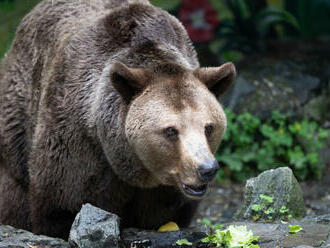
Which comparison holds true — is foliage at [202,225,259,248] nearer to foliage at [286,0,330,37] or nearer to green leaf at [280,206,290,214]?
green leaf at [280,206,290,214]

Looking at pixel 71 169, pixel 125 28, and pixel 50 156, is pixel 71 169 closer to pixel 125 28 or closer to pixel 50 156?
pixel 50 156

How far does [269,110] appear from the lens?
37.0 ft

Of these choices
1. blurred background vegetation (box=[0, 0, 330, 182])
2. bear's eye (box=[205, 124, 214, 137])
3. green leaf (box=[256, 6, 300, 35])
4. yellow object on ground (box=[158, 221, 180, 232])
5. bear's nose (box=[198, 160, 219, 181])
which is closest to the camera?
bear's nose (box=[198, 160, 219, 181])

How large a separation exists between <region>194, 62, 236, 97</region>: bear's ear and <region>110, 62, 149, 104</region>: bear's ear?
511mm

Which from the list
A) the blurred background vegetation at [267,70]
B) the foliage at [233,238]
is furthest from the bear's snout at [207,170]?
the blurred background vegetation at [267,70]

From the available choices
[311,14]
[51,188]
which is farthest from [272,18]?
[51,188]

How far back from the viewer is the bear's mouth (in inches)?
207

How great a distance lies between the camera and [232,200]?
10547mm

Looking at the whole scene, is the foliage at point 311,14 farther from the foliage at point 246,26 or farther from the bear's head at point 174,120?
the bear's head at point 174,120

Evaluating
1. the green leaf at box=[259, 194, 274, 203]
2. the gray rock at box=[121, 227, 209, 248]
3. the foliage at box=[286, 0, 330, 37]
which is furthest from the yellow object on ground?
the foliage at box=[286, 0, 330, 37]

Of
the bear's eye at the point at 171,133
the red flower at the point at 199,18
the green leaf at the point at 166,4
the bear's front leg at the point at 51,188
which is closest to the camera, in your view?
the bear's eye at the point at 171,133

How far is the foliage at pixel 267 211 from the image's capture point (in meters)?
6.21

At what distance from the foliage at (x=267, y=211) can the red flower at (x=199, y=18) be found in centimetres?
679

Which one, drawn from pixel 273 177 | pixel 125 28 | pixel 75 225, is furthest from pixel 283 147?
pixel 75 225
